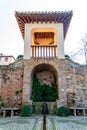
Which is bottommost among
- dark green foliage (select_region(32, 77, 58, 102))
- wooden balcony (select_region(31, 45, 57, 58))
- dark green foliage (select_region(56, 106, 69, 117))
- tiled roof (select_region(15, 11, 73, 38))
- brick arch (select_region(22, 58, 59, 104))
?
dark green foliage (select_region(56, 106, 69, 117))

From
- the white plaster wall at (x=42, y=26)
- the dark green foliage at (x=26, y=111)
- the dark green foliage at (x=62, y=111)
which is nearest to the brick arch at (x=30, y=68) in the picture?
the white plaster wall at (x=42, y=26)

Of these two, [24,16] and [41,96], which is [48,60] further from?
[24,16]

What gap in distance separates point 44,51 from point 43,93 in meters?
2.65

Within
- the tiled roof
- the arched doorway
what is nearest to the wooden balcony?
the arched doorway

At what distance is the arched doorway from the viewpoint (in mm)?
9781

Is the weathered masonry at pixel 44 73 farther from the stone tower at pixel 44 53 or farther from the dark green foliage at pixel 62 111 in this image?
the dark green foliage at pixel 62 111

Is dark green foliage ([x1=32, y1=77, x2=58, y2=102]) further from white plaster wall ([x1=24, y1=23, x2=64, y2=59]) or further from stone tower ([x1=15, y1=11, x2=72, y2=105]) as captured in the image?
white plaster wall ([x1=24, y1=23, x2=64, y2=59])

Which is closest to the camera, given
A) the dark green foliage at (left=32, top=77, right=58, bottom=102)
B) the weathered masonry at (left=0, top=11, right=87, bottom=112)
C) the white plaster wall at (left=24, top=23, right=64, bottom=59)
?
the weathered masonry at (left=0, top=11, right=87, bottom=112)

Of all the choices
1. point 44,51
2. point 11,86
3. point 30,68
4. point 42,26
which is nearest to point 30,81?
point 30,68

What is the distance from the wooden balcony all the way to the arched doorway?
27.4 inches

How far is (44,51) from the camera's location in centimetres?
1005

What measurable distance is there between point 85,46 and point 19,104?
1250 centimetres

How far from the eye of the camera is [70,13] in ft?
33.3

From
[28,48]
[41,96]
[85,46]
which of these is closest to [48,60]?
[28,48]
